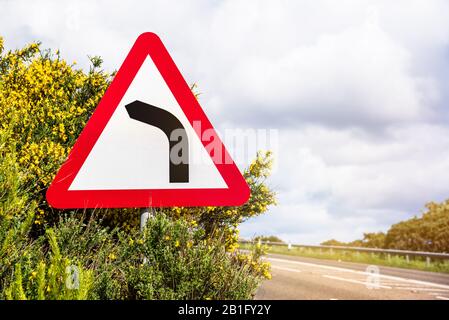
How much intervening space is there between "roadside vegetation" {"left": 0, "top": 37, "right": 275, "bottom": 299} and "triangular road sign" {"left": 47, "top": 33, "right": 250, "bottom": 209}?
0.94 ft

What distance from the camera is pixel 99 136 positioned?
329 cm

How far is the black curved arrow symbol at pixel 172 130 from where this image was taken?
3232 mm

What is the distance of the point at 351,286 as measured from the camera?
1545 centimetres

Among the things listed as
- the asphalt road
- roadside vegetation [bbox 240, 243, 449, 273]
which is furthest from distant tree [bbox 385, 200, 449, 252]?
the asphalt road

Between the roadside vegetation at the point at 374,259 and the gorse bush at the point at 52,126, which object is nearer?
the gorse bush at the point at 52,126

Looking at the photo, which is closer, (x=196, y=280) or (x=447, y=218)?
(x=196, y=280)

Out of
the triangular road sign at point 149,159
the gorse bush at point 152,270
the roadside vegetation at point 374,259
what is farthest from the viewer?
the roadside vegetation at point 374,259

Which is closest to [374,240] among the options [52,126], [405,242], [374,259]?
[405,242]

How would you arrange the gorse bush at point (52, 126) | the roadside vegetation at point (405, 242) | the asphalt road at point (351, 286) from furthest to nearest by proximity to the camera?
the roadside vegetation at point (405, 242), the asphalt road at point (351, 286), the gorse bush at point (52, 126)

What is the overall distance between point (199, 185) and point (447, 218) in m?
32.4

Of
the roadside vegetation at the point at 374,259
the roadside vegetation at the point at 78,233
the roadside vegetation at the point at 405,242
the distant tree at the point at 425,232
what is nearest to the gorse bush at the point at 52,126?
the roadside vegetation at the point at 78,233

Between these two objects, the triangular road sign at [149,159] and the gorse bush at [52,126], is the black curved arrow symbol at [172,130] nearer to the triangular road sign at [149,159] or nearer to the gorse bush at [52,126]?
the triangular road sign at [149,159]
